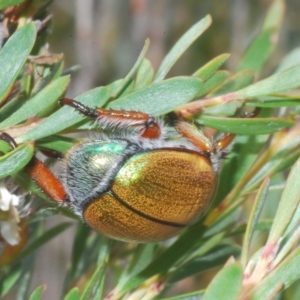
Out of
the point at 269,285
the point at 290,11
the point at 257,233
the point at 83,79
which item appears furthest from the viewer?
the point at 290,11

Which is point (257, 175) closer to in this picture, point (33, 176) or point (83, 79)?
point (33, 176)

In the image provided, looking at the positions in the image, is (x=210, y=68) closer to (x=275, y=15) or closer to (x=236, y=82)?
(x=236, y=82)

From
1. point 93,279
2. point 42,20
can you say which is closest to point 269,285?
point 93,279

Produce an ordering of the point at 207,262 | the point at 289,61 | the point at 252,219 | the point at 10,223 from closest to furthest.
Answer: the point at 252,219 → the point at 10,223 → the point at 207,262 → the point at 289,61

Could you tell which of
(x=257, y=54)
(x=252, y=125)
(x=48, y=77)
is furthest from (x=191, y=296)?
(x=257, y=54)

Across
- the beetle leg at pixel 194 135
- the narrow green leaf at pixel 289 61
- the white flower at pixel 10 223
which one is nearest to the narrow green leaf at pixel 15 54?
the white flower at pixel 10 223

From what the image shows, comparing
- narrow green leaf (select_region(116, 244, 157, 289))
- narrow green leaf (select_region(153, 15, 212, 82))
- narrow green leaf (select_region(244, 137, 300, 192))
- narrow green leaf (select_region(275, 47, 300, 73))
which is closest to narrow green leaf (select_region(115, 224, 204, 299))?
narrow green leaf (select_region(116, 244, 157, 289))

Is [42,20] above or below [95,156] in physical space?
above
